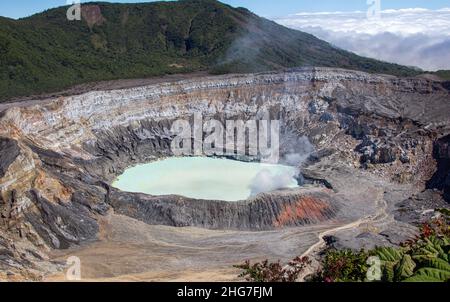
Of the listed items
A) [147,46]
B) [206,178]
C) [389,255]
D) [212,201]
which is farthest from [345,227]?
[147,46]

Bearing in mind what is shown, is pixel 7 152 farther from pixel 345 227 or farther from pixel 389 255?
pixel 389 255

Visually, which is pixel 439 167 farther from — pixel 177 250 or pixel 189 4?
pixel 189 4

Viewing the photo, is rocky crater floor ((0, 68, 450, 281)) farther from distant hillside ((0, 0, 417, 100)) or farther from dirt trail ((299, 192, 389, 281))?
distant hillside ((0, 0, 417, 100))

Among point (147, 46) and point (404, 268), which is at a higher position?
point (147, 46)

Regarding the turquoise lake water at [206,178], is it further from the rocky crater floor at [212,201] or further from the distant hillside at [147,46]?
the distant hillside at [147,46]

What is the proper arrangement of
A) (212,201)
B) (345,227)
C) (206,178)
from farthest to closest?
(206,178) → (212,201) → (345,227)

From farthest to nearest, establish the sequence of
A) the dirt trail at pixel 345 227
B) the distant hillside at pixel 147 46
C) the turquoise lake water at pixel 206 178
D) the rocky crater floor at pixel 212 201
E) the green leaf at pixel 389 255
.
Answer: the distant hillside at pixel 147 46 < the turquoise lake water at pixel 206 178 < the rocky crater floor at pixel 212 201 < the dirt trail at pixel 345 227 < the green leaf at pixel 389 255

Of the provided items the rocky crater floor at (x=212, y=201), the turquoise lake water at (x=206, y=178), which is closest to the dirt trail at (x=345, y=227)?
the rocky crater floor at (x=212, y=201)
